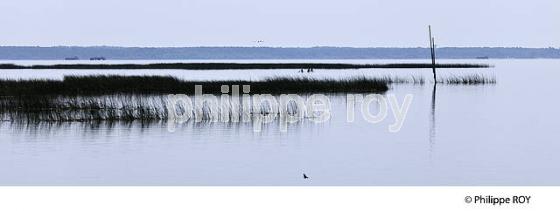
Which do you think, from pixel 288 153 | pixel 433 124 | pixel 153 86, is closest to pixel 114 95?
pixel 153 86

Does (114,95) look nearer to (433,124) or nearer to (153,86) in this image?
(153,86)

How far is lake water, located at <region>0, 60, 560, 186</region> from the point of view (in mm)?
14422

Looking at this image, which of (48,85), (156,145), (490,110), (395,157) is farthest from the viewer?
(48,85)

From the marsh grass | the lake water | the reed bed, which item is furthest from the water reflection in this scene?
the marsh grass

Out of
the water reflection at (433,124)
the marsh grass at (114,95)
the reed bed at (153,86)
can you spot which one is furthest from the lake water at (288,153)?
the reed bed at (153,86)

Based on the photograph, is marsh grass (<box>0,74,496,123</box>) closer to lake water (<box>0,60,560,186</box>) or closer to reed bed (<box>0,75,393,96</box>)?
reed bed (<box>0,75,393,96</box>)

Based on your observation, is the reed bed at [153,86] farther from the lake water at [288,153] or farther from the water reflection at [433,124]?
the lake water at [288,153]

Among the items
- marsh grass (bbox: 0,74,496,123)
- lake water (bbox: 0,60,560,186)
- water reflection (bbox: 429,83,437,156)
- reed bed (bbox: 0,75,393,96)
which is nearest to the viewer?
lake water (bbox: 0,60,560,186)

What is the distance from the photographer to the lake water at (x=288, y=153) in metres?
14.4

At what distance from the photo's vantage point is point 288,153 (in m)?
16.9
